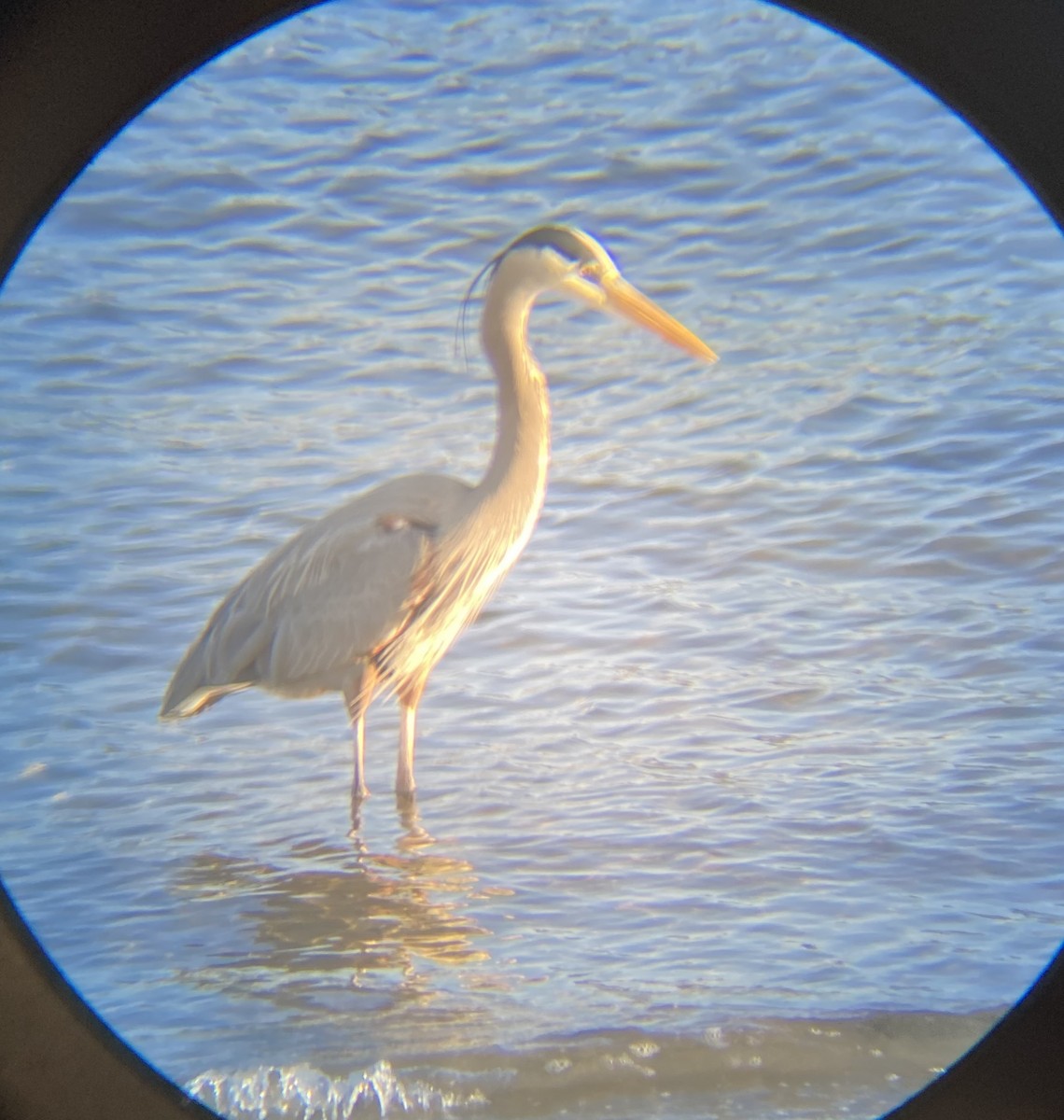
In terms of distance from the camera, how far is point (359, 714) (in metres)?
1.60

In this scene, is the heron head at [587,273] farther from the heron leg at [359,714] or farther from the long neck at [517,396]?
the heron leg at [359,714]

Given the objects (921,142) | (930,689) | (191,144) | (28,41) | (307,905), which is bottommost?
(307,905)

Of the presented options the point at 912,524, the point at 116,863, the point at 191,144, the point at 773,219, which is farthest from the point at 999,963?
the point at 191,144

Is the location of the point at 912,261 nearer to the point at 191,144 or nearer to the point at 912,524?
the point at 912,524

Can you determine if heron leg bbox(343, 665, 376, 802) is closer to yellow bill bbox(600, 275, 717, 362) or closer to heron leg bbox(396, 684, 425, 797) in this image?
heron leg bbox(396, 684, 425, 797)

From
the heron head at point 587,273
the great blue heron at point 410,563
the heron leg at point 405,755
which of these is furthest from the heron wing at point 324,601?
the heron head at point 587,273

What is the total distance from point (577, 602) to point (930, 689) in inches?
17.2

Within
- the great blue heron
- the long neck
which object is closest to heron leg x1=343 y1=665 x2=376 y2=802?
the great blue heron

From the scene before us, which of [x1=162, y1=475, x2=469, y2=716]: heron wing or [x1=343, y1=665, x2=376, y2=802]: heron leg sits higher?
[x1=162, y1=475, x2=469, y2=716]: heron wing

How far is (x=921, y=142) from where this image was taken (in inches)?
60.7

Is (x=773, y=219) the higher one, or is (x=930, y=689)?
(x=773, y=219)

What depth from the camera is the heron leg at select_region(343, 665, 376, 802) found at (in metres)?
1.55

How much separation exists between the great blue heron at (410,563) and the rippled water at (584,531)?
3 centimetres

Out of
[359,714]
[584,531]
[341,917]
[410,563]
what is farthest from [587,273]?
[341,917]
